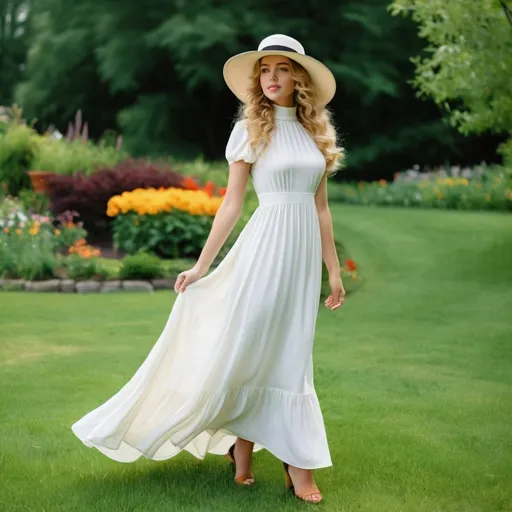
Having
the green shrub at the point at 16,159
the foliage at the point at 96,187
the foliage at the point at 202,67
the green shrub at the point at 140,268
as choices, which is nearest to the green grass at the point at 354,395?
the green shrub at the point at 140,268

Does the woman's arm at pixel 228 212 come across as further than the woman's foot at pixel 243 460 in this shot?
No

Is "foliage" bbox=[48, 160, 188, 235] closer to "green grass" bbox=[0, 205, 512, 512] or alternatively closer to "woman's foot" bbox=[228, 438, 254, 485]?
"green grass" bbox=[0, 205, 512, 512]

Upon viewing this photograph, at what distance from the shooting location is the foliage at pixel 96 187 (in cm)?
1258

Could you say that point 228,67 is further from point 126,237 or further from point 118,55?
point 118,55

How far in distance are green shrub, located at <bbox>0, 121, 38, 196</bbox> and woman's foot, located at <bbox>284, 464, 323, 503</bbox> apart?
10988 millimetres

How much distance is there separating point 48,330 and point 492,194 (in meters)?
11.0

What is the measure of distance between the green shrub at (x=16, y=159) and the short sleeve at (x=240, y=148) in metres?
10.8

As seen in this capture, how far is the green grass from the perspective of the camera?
4.18m

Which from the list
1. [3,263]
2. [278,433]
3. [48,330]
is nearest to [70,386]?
[48,330]

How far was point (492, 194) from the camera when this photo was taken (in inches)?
682

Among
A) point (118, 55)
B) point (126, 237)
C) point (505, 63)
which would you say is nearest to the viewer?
point (505, 63)

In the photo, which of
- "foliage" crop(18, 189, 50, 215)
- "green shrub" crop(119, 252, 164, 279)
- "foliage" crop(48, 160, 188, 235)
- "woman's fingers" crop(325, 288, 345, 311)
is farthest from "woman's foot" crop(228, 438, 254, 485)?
"foliage" crop(18, 189, 50, 215)

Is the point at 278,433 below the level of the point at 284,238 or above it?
below

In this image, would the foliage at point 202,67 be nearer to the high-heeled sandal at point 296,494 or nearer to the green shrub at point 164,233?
the green shrub at point 164,233
